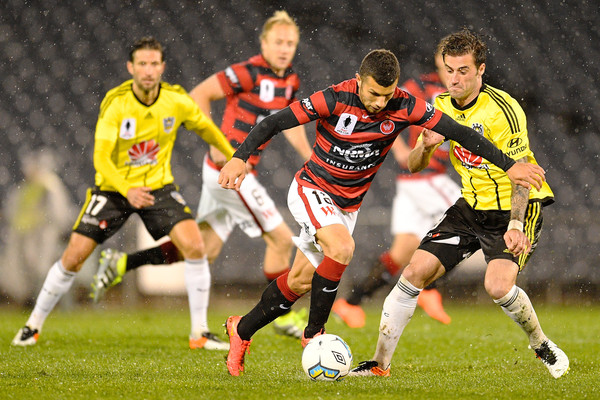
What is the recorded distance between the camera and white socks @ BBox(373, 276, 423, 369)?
424 cm

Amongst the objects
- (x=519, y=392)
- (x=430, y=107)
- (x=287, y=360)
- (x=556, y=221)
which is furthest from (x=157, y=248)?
(x=556, y=221)

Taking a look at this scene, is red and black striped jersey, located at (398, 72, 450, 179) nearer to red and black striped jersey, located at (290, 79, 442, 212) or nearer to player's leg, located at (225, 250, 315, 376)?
red and black striped jersey, located at (290, 79, 442, 212)

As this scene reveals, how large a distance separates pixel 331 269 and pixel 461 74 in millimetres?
1226

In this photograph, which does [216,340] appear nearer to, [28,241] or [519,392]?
[519,392]

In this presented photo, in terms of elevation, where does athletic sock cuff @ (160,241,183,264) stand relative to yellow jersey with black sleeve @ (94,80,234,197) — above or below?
below

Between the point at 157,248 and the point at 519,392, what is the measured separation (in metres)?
3.49

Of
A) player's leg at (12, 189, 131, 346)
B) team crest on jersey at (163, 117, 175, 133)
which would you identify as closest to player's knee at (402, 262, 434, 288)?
team crest on jersey at (163, 117, 175, 133)

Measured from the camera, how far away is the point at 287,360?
16.2ft

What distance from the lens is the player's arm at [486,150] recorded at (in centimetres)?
394

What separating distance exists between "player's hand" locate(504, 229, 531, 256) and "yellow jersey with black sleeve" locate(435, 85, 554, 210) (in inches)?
16.2

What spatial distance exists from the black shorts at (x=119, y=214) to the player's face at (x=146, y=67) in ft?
2.52

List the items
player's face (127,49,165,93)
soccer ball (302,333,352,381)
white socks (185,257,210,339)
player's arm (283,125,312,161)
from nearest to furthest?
soccer ball (302,333,352,381)
player's face (127,49,165,93)
white socks (185,257,210,339)
player's arm (283,125,312,161)

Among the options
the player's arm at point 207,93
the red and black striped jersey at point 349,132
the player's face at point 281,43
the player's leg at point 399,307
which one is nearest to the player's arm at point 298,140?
the player's face at point 281,43

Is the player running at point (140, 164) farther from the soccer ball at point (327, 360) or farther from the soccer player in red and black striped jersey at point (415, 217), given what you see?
the soccer player in red and black striped jersey at point (415, 217)
